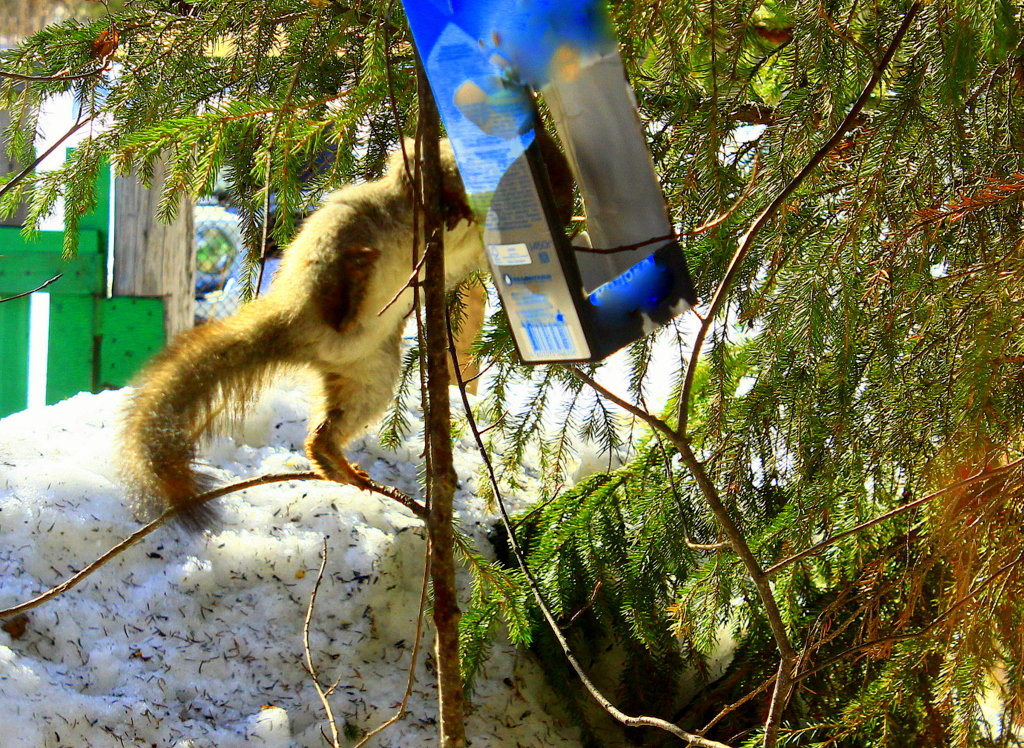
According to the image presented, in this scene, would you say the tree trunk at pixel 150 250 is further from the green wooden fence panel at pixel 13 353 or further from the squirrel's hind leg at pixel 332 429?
the squirrel's hind leg at pixel 332 429

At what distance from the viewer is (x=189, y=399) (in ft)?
4.13

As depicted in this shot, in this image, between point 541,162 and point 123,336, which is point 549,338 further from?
point 123,336

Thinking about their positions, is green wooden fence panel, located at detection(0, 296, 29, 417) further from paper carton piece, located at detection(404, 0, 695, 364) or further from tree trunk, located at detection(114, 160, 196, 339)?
paper carton piece, located at detection(404, 0, 695, 364)

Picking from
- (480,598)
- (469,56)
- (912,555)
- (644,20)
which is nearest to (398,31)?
(644,20)

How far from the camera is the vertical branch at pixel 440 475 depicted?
3.61 ft

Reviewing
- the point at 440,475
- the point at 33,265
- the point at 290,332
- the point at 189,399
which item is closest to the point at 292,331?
the point at 290,332

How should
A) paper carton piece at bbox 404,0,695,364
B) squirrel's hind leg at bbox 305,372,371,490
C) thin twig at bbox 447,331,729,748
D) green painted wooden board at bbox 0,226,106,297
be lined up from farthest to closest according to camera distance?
green painted wooden board at bbox 0,226,106,297, squirrel's hind leg at bbox 305,372,371,490, thin twig at bbox 447,331,729,748, paper carton piece at bbox 404,0,695,364

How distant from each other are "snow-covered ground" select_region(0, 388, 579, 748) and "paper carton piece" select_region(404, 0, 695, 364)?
130 cm

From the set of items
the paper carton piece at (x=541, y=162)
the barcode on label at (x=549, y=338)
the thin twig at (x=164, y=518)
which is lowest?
the thin twig at (x=164, y=518)

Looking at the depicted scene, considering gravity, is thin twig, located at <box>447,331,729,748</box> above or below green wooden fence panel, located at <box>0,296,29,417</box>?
below

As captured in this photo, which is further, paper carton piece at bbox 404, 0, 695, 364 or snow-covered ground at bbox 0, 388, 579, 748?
snow-covered ground at bbox 0, 388, 579, 748

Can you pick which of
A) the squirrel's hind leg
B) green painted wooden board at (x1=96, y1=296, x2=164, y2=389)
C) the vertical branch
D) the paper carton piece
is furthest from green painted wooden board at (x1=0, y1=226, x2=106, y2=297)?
the paper carton piece

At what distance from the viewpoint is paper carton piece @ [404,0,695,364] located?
0.84 metres

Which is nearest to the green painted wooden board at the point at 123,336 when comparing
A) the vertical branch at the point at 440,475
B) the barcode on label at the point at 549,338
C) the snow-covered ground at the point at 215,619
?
the snow-covered ground at the point at 215,619
